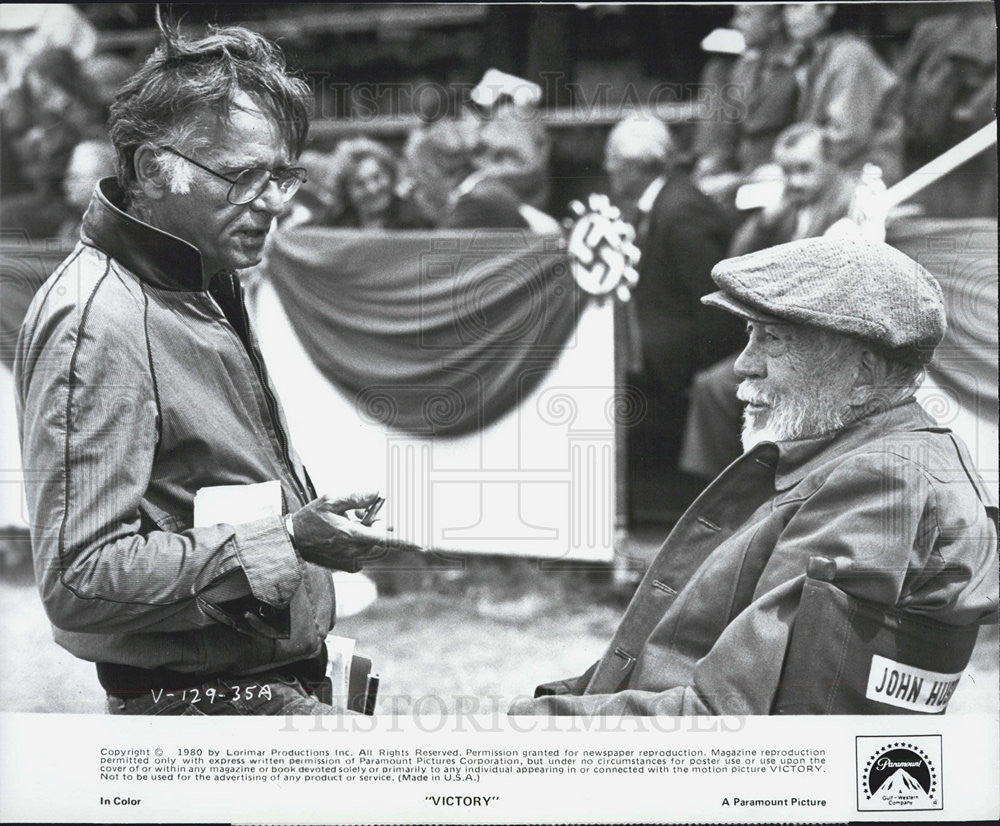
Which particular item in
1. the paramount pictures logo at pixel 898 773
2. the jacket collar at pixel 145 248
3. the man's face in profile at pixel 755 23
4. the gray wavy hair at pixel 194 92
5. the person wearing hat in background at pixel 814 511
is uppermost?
the man's face in profile at pixel 755 23

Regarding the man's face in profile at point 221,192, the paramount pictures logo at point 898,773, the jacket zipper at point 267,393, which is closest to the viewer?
the man's face in profile at point 221,192

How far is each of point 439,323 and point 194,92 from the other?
866 millimetres

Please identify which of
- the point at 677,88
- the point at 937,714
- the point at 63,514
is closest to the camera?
the point at 63,514

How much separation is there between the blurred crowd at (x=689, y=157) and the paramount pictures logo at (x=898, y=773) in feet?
2.77

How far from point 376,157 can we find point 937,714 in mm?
2146

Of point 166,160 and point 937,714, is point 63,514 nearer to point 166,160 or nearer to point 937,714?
point 166,160

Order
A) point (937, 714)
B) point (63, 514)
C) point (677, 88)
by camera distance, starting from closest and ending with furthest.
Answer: point (63, 514) < point (937, 714) < point (677, 88)

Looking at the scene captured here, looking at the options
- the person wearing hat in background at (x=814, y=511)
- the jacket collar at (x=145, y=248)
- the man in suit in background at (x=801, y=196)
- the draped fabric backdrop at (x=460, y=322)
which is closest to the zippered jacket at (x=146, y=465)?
the jacket collar at (x=145, y=248)

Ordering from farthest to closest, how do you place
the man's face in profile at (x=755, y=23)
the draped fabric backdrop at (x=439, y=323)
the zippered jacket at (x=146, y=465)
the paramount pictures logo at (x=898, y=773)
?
1. the man's face in profile at (x=755, y=23)
2. the draped fabric backdrop at (x=439, y=323)
3. the paramount pictures logo at (x=898, y=773)
4. the zippered jacket at (x=146, y=465)

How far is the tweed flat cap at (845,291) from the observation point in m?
2.95

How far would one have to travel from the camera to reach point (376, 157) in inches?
135

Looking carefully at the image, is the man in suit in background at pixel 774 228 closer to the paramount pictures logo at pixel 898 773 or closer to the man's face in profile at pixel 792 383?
the man's face in profile at pixel 792 383

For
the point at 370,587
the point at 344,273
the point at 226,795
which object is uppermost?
the point at 344,273

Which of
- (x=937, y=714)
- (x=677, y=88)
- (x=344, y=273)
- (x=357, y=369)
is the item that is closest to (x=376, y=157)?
(x=344, y=273)
